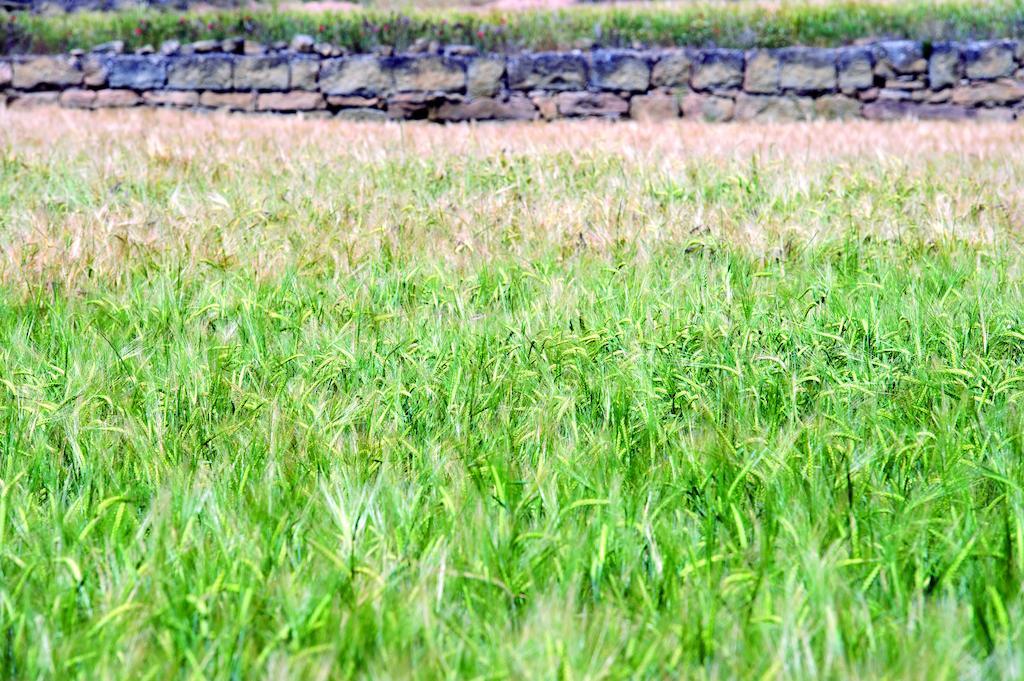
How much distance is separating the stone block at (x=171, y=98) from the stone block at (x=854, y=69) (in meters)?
7.41

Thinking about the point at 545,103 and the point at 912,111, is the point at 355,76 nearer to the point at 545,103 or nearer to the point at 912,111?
the point at 545,103

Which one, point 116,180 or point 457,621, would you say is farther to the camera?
point 116,180

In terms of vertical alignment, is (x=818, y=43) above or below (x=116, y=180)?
above

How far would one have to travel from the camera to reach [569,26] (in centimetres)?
1214

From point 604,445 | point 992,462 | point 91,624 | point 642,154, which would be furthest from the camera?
point 642,154

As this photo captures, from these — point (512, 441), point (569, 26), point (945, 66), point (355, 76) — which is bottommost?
point (512, 441)

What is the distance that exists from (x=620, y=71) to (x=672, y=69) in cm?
58

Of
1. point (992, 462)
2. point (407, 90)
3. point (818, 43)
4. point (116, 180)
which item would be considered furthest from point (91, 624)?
point (818, 43)

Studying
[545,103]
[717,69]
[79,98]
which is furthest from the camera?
[79,98]

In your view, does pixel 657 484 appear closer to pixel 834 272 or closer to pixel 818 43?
pixel 834 272

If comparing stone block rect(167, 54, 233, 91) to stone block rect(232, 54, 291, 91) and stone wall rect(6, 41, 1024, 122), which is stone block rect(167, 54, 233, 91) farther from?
stone block rect(232, 54, 291, 91)

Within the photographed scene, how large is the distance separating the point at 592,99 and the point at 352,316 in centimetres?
910

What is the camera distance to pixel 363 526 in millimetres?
1446

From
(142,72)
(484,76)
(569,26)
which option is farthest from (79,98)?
(569,26)
